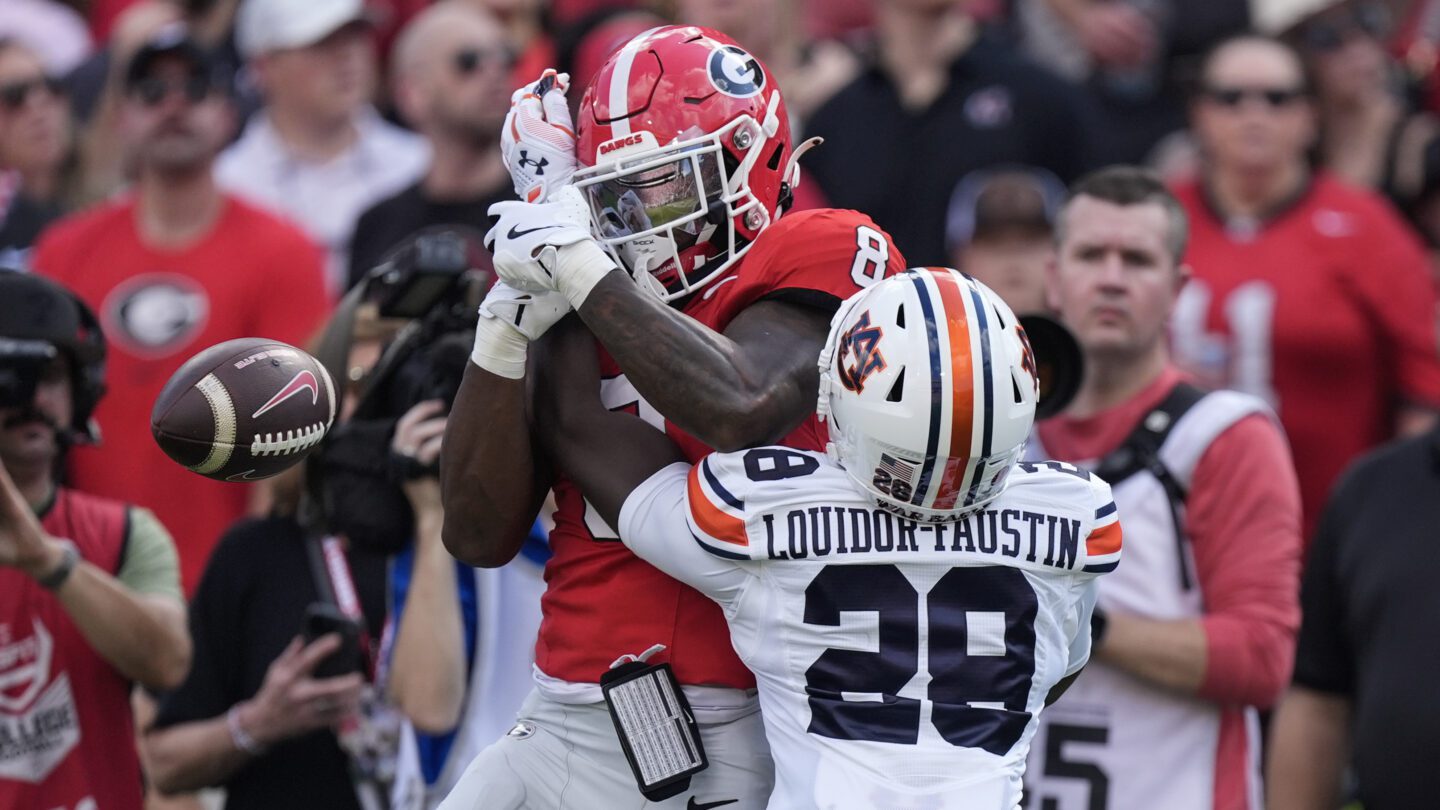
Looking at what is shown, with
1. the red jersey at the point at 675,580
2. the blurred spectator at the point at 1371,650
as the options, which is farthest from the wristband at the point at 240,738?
the blurred spectator at the point at 1371,650

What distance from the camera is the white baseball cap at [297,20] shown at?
8.38 meters

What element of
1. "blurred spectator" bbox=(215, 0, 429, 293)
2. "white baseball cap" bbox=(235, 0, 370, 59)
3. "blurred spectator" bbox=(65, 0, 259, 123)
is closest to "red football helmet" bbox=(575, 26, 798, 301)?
"blurred spectator" bbox=(215, 0, 429, 293)

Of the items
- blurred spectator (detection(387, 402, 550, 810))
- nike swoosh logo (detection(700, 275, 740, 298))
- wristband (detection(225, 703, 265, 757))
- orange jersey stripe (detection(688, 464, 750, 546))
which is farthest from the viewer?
wristband (detection(225, 703, 265, 757))

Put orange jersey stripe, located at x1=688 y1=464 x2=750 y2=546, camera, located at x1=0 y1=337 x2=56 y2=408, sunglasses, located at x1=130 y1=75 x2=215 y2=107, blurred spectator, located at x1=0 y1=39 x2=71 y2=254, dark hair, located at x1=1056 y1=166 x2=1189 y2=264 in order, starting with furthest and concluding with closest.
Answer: blurred spectator, located at x1=0 y1=39 x2=71 y2=254
sunglasses, located at x1=130 y1=75 x2=215 y2=107
dark hair, located at x1=1056 y1=166 x2=1189 y2=264
camera, located at x1=0 y1=337 x2=56 y2=408
orange jersey stripe, located at x1=688 y1=464 x2=750 y2=546

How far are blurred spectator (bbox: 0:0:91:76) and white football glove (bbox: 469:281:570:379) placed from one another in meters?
6.75

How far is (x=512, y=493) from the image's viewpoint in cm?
354

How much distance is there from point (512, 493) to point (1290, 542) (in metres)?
2.15

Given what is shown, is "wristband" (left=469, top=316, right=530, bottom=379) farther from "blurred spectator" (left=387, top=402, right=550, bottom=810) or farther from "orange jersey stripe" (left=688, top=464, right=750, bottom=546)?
"blurred spectator" (left=387, top=402, right=550, bottom=810)

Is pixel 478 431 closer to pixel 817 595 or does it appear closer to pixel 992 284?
pixel 817 595

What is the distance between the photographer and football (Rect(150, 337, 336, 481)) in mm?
3420

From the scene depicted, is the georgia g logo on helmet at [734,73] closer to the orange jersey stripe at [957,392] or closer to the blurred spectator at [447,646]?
the orange jersey stripe at [957,392]

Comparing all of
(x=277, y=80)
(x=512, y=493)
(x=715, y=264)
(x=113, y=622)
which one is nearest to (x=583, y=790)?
(x=512, y=493)

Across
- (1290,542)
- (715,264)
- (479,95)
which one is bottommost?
(1290,542)

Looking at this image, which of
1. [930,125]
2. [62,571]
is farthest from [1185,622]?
[930,125]
